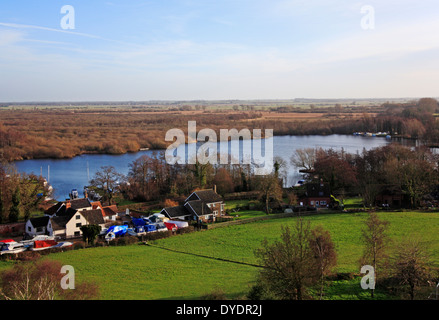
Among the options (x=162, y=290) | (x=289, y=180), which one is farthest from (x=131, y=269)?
(x=289, y=180)

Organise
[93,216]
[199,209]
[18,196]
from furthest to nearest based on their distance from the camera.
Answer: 1. [199,209]
2. [18,196]
3. [93,216]

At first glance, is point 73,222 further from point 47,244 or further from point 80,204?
point 47,244

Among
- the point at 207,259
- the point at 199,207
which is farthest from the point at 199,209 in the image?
the point at 207,259

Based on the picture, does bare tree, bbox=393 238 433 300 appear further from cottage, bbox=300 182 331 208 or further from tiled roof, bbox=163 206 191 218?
cottage, bbox=300 182 331 208

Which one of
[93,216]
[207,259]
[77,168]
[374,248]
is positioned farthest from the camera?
[77,168]

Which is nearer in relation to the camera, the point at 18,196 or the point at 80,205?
the point at 18,196

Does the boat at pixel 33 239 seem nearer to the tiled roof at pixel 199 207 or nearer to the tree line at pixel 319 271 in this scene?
the tiled roof at pixel 199 207
